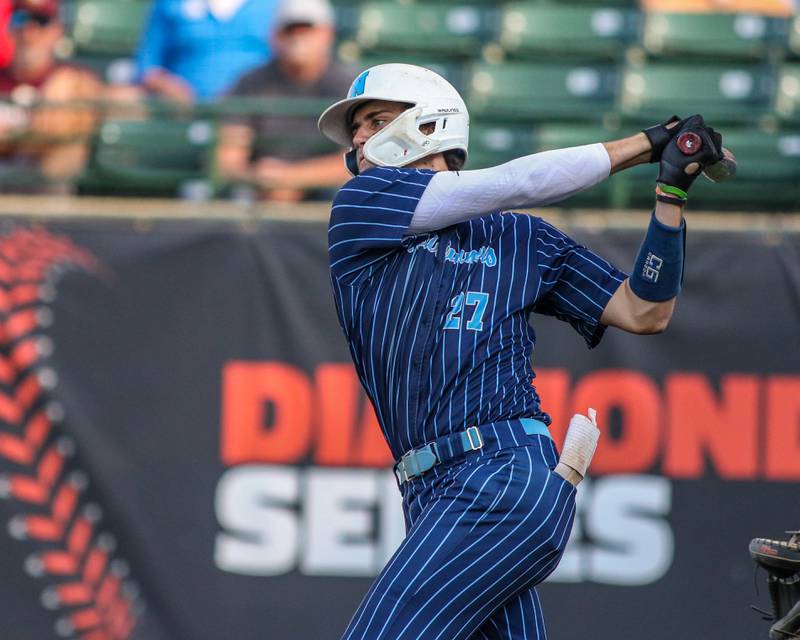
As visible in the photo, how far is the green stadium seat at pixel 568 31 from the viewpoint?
26.7ft

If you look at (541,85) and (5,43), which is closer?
(5,43)

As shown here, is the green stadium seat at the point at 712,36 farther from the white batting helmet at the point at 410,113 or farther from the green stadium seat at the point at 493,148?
the white batting helmet at the point at 410,113

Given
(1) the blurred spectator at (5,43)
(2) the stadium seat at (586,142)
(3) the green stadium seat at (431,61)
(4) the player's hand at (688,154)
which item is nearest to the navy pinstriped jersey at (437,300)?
(4) the player's hand at (688,154)

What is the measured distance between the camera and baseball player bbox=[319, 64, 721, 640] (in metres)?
3.18

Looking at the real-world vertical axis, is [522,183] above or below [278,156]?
below

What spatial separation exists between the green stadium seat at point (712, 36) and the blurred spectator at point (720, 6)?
0.13 m

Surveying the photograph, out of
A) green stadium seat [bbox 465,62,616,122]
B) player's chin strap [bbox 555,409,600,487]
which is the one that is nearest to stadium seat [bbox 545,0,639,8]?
green stadium seat [bbox 465,62,616,122]

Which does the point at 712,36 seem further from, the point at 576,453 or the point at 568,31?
the point at 576,453

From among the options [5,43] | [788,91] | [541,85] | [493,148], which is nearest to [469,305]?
[493,148]

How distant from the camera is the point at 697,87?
7695 millimetres

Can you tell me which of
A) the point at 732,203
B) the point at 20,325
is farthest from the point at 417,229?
the point at 732,203

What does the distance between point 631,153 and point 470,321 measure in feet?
1.81

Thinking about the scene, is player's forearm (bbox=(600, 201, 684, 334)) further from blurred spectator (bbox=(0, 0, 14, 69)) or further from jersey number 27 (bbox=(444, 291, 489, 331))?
blurred spectator (bbox=(0, 0, 14, 69))

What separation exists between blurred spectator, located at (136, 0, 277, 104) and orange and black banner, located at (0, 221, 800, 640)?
5.29ft
